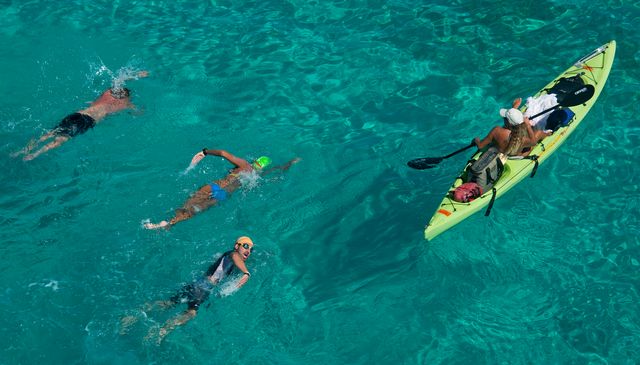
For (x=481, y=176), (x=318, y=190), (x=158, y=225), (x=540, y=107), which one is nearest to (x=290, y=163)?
(x=318, y=190)

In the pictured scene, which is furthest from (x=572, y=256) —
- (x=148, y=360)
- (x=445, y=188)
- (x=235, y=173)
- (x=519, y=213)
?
(x=148, y=360)

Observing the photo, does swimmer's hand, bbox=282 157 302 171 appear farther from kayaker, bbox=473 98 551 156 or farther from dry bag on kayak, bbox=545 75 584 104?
dry bag on kayak, bbox=545 75 584 104

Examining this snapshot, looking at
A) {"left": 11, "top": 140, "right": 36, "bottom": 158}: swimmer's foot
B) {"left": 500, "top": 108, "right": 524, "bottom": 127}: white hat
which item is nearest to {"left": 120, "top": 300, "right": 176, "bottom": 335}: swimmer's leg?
{"left": 11, "top": 140, "right": 36, "bottom": 158}: swimmer's foot

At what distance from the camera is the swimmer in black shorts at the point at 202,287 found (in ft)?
26.9

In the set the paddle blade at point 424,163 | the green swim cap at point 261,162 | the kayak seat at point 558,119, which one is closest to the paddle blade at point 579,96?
the kayak seat at point 558,119

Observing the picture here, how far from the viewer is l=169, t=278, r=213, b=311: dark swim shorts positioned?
8.34m

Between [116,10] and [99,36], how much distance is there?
1087 mm

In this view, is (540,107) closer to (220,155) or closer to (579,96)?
(579,96)

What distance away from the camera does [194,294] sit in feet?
27.5

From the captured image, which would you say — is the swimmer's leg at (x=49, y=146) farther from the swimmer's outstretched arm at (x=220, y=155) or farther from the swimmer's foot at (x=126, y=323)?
the swimmer's foot at (x=126, y=323)

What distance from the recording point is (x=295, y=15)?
1365 cm

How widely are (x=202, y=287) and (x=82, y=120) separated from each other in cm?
391

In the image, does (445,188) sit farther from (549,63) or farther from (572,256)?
(549,63)

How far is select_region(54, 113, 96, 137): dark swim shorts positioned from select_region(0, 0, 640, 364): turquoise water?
0.25 metres
